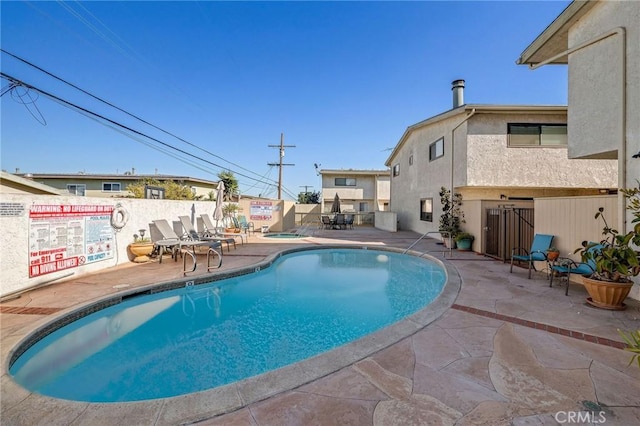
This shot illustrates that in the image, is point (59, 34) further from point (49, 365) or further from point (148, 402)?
point (148, 402)

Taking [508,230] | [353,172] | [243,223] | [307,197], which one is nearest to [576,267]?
[508,230]

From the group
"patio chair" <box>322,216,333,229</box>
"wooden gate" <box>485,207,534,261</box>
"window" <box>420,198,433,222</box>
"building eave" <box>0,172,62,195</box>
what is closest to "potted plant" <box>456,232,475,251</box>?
"wooden gate" <box>485,207,534,261</box>

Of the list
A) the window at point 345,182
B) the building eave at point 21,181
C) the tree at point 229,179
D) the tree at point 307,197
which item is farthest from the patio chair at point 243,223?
the tree at point 307,197

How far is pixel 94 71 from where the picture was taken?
32.8 ft

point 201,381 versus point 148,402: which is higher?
point 148,402

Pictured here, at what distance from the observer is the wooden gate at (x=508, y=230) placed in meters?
7.78

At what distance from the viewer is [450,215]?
1141 centimetres

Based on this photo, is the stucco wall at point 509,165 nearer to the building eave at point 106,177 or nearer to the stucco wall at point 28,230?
the stucco wall at point 28,230

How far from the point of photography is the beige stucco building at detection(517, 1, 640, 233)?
4.85 meters

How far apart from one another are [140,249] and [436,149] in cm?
1282

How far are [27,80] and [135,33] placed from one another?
438cm

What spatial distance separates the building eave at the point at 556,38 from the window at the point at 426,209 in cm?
722

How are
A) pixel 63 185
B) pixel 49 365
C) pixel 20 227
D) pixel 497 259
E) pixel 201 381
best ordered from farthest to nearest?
pixel 63 185 → pixel 497 259 → pixel 20 227 → pixel 49 365 → pixel 201 381

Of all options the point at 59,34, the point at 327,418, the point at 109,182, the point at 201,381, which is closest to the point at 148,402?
the point at 201,381
